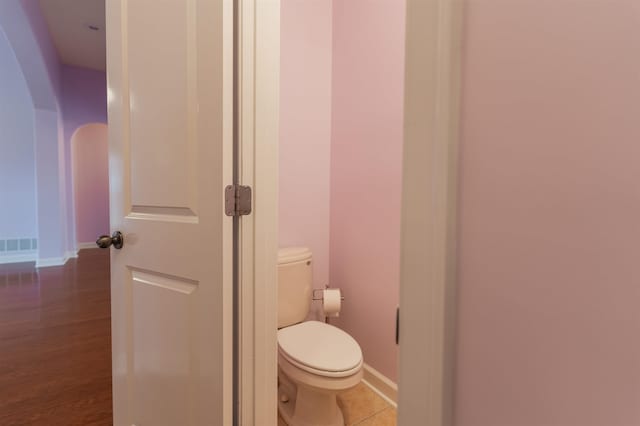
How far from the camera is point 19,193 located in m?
4.73

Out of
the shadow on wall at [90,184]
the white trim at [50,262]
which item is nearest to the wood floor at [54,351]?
the white trim at [50,262]

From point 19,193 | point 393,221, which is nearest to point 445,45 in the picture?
point 393,221

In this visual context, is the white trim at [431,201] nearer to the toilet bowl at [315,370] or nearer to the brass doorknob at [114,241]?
the toilet bowl at [315,370]

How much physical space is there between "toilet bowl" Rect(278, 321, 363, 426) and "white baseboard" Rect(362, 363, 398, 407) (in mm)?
275

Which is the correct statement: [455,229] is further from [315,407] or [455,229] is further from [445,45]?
[315,407]

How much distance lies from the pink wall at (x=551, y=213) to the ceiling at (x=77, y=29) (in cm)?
416

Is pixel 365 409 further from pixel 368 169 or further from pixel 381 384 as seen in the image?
pixel 368 169

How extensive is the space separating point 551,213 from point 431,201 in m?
0.14

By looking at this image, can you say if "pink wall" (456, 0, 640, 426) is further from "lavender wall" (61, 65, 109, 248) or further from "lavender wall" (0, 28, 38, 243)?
"lavender wall" (0, 28, 38, 243)

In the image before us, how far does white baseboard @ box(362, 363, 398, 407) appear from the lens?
5.51 ft

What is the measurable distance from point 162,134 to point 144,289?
539 millimetres

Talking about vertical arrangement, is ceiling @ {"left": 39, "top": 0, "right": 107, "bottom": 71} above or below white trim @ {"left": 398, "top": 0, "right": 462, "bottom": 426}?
above

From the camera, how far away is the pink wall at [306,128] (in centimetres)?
189

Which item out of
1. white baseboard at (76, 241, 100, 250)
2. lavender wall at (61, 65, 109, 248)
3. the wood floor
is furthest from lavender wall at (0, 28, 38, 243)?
the wood floor
